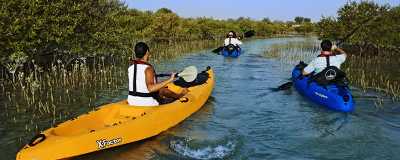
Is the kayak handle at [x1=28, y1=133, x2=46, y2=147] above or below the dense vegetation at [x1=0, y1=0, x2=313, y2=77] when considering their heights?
below

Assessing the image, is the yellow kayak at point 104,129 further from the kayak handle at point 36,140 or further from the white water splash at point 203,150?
the white water splash at point 203,150

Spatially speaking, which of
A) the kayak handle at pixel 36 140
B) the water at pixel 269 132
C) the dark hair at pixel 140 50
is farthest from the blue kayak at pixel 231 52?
the kayak handle at pixel 36 140

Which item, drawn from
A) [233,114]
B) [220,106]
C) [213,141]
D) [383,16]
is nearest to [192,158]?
[213,141]

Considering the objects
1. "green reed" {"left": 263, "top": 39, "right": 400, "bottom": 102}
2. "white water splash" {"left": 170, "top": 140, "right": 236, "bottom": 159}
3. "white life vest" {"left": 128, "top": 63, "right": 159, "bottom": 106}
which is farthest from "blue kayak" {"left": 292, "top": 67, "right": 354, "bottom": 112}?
"white life vest" {"left": 128, "top": 63, "right": 159, "bottom": 106}

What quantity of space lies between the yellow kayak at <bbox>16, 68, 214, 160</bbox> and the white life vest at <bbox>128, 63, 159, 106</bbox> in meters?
0.14

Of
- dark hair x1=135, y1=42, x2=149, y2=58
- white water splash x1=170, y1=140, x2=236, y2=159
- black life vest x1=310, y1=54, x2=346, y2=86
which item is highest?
dark hair x1=135, y1=42, x2=149, y2=58

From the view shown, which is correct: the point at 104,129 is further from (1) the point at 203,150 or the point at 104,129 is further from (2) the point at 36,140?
(1) the point at 203,150

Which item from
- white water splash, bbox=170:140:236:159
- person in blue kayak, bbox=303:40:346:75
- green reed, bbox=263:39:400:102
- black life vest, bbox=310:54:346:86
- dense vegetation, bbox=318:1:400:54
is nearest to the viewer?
white water splash, bbox=170:140:236:159

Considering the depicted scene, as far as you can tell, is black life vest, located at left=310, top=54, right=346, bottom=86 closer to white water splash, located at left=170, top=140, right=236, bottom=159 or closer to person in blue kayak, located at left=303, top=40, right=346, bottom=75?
person in blue kayak, located at left=303, top=40, right=346, bottom=75

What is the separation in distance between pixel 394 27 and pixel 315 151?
1888cm

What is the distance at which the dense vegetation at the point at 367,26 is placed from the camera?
24397 mm

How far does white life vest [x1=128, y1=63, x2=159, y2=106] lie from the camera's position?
Answer: 8.71 m

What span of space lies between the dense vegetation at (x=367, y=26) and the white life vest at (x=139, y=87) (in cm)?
1715

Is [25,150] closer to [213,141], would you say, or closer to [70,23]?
[213,141]
